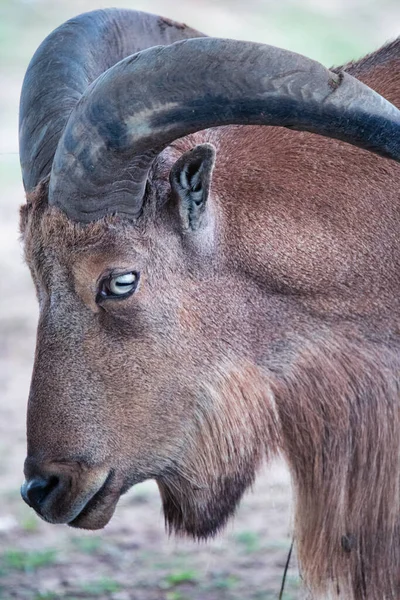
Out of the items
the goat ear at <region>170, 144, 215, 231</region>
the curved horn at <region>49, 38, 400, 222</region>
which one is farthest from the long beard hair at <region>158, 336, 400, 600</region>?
the curved horn at <region>49, 38, 400, 222</region>

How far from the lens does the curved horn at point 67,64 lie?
182 inches

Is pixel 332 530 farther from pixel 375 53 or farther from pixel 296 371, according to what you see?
pixel 375 53

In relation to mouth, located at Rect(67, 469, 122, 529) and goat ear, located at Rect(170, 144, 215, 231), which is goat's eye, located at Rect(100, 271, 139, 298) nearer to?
goat ear, located at Rect(170, 144, 215, 231)

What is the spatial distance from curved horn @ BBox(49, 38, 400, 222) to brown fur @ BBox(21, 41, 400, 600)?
1.04ft

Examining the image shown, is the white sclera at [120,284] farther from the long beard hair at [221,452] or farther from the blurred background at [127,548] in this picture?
the blurred background at [127,548]

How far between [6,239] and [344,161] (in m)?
7.92

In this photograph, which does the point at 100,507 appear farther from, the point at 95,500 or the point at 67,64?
the point at 67,64

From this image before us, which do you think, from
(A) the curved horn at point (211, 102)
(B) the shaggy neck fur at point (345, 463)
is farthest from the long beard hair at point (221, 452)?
(A) the curved horn at point (211, 102)

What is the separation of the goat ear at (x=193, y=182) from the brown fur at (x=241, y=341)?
6 centimetres

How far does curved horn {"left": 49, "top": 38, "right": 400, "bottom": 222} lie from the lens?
3961mm

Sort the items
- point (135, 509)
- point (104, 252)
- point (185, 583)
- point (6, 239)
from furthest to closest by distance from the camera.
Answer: point (6, 239) → point (135, 509) → point (185, 583) → point (104, 252)

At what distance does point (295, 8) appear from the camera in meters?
18.9

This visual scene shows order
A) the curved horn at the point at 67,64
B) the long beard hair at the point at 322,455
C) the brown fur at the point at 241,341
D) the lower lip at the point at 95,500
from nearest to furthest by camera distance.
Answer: the brown fur at the point at 241,341 < the lower lip at the point at 95,500 < the long beard hair at the point at 322,455 < the curved horn at the point at 67,64

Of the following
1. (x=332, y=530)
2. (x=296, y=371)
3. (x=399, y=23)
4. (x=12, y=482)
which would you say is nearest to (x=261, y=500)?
(x=12, y=482)
